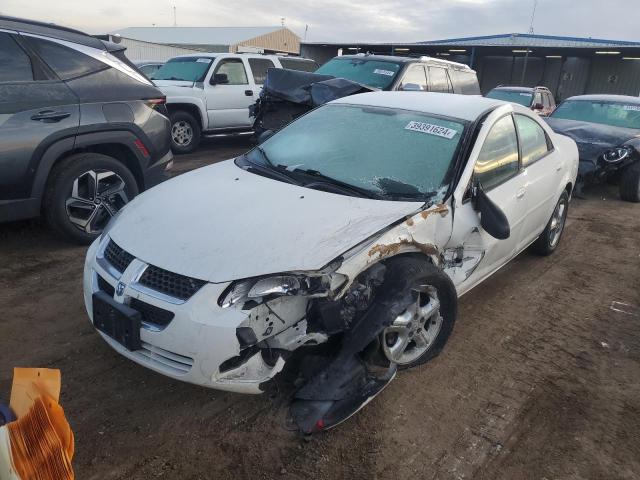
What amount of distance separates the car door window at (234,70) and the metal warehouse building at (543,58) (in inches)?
798

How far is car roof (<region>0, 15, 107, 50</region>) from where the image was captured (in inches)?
166

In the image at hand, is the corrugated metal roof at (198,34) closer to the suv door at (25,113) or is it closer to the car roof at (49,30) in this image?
the car roof at (49,30)

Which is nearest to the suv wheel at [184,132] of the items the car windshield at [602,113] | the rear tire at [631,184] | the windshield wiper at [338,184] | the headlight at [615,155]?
the windshield wiper at [338,184]

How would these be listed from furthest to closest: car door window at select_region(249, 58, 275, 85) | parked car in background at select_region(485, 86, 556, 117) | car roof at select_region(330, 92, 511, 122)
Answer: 1. parked car in background at select_region(485, 86, 556, 117)
2. car door window at select_region(249, 58, 275, 85)
3. car roof at select_region(330, 92, 511, 122)

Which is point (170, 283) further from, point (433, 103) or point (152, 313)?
point (433, 103)

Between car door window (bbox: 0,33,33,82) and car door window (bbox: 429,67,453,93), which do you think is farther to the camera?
car door window (bbox: 429,67,453,93)

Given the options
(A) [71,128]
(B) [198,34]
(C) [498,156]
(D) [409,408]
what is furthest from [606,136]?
(B) [198,34]

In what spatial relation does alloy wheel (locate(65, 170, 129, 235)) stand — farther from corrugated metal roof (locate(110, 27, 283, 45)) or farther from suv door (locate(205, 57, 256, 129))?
corrugated metal roof (locate(110, 27, 283, 45))

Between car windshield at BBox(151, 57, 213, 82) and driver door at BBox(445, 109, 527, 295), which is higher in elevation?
car windshield at BBox(151, 57, 213, 82)

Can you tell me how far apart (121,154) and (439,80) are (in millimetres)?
6098

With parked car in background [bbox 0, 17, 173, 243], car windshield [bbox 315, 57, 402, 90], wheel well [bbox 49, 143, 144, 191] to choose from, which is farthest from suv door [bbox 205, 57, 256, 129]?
wheel well [bbox 49, 143, 144, 191]

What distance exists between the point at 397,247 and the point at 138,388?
165 centimetres

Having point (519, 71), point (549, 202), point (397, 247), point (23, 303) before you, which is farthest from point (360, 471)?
point (519, 71)

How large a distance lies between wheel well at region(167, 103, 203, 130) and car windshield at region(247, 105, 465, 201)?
5756mm
